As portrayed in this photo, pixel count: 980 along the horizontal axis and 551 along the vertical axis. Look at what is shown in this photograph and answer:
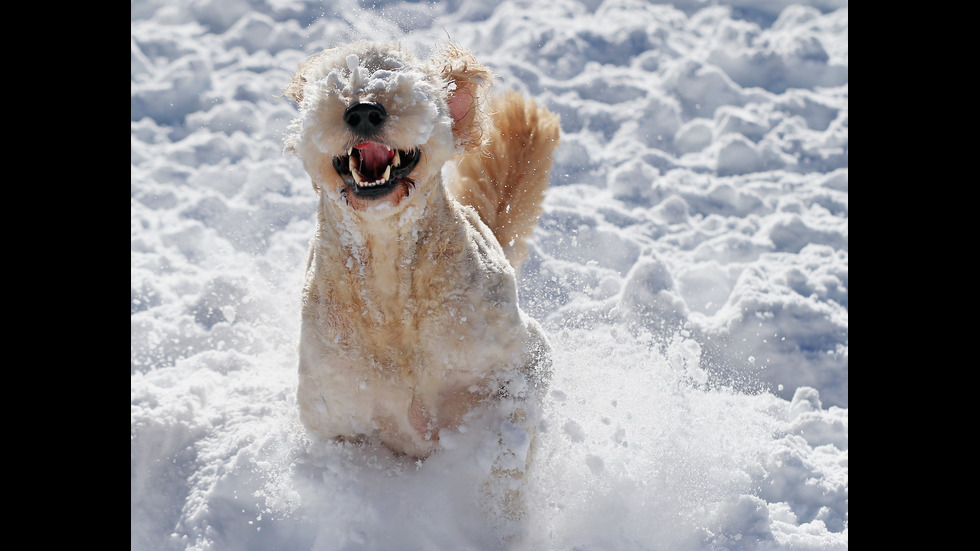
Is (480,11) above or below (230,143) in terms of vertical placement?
above

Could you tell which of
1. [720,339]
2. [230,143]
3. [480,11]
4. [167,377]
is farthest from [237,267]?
[480,11]

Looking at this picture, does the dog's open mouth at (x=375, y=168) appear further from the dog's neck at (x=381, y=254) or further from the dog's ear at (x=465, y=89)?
the dog's ear at (x=465, y=89)

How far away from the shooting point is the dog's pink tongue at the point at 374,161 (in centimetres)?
232

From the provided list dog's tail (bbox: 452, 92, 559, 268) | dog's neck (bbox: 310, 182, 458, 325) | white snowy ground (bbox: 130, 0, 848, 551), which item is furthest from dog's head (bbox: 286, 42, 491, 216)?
dog's tail (bbox: 452, 92, 559, 268)

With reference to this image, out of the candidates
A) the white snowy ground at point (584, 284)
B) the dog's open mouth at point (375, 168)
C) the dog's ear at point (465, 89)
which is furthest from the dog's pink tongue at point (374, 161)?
the white snowy ground at point (584, 284)

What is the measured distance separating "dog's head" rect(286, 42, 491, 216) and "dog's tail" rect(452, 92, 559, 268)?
115 centimetres

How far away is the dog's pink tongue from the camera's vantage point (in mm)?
2316

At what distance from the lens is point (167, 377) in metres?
3.62

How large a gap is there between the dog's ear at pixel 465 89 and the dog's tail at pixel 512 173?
100 cm

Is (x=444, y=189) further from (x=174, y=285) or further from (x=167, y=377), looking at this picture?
(x=174, y=285)

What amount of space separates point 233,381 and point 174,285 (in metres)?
1.24

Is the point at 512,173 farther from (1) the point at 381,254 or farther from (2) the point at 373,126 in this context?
(2) the point at 373,126

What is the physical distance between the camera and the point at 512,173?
12.2 feet

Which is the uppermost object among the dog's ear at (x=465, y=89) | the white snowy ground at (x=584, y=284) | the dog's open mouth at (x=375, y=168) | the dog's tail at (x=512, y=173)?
the dog's ear at (x=465, y=89)
